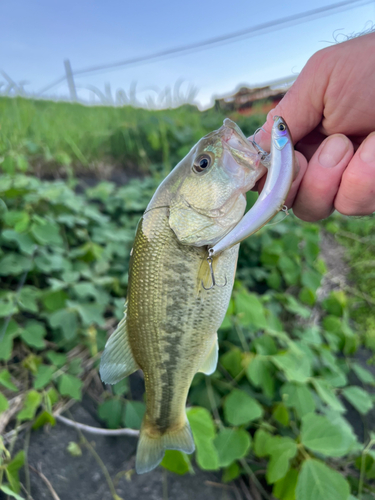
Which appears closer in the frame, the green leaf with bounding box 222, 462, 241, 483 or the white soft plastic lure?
the white soft plastic lure

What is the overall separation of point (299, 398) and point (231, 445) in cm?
41

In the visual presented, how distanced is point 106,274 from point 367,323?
8.93ft

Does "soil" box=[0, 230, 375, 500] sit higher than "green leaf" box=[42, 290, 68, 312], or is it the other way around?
"green leaf" box=[42, 290, 68, 312]

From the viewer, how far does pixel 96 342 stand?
75.0 inches

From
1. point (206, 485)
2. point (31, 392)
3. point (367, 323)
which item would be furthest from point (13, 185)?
point (367, 323)

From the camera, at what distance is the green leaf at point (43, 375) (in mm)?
1585

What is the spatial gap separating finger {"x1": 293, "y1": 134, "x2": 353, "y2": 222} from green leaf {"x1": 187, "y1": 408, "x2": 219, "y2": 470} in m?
0.96

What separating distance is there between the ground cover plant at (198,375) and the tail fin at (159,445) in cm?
28

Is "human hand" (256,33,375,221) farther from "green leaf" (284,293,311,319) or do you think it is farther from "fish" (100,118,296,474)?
"green leaf" (284,293,311,319)

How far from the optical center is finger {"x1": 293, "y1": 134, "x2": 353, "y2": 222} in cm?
104

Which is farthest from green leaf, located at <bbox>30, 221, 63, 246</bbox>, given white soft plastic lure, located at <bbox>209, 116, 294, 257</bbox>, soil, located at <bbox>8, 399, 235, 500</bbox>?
white soft plastic lure, located at <bbox>209, 116, 294, 257</bbox>

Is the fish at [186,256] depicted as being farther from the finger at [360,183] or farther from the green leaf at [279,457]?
the green leaf at [279,457]

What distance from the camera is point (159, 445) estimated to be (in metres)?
1.11

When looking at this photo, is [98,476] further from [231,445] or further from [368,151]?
[368,151]
